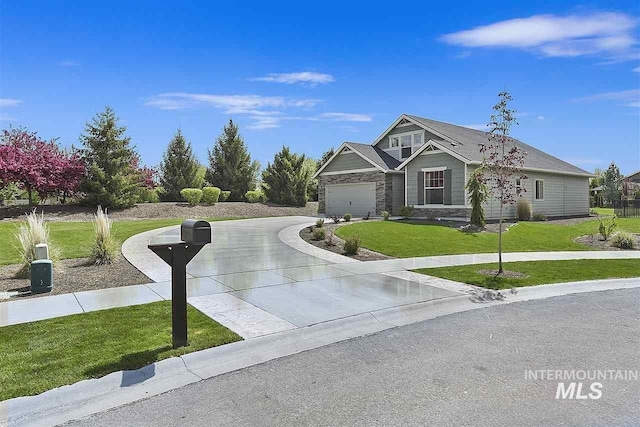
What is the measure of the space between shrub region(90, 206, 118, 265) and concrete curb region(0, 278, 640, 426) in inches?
254

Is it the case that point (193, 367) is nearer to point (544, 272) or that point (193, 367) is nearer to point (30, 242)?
point (30, 242)

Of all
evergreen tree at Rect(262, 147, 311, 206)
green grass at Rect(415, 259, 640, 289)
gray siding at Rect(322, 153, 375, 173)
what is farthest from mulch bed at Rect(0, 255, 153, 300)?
evergreen tree at Rect(262, 147, 311, 206)

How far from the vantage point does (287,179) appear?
33625 millimetres

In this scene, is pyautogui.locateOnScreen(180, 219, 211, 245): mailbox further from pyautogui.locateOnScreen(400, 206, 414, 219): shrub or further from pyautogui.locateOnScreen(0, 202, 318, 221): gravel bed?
pyautogui.locateOnScreen(0, 202, 318, 221): gravel bed

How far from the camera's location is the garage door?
25516 mm

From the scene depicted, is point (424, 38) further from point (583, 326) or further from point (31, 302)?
point (31, 302)

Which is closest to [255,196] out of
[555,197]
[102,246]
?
[555,197]

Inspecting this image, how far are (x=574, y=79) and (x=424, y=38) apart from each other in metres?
6.51

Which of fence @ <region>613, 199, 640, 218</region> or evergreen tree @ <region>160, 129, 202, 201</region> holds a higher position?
evergreen tree @ <region>160, 129, 202, 201</region>

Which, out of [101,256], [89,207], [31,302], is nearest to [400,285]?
[31,302]

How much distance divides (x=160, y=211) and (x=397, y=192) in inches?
588

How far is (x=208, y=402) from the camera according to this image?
3498 millimetres

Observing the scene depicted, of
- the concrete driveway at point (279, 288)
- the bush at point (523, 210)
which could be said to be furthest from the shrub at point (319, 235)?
the bush at point (523, 210)

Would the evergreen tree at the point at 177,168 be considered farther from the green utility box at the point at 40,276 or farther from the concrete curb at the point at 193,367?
the concrete curb at the point at 193,367
